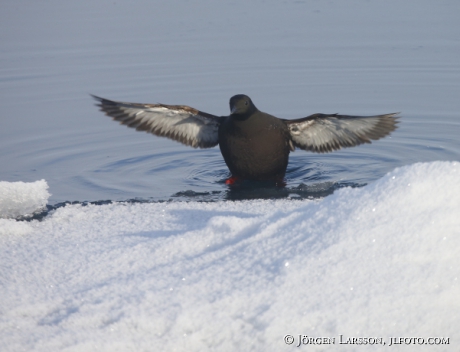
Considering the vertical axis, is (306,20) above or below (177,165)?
above

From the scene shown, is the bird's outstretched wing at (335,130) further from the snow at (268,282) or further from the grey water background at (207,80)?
the snow at (268,282)

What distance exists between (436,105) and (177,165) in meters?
3.93

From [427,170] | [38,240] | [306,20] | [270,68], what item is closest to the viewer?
[427,170]

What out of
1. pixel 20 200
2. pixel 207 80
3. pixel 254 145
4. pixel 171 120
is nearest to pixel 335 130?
pixel 254 145

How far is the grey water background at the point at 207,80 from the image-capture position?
7.12 metres

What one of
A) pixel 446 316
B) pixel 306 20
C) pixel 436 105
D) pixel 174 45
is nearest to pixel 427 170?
pixel 446 316

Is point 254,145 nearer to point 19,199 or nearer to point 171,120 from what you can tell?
point 171,120

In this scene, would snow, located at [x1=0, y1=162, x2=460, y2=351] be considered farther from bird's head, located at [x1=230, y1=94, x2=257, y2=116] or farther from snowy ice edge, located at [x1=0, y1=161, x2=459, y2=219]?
bird's head, located at [x1=230, y1=94, x2=257, y2=116]

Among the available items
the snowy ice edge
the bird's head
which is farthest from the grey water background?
the snowy ice edge

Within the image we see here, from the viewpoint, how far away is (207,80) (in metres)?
10.5

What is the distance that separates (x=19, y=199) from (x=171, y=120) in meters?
2.31

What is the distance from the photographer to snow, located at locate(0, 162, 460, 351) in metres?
3.01

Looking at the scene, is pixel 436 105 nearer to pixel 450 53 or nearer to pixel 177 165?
pixel 450 53

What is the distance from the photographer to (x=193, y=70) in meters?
11.1
